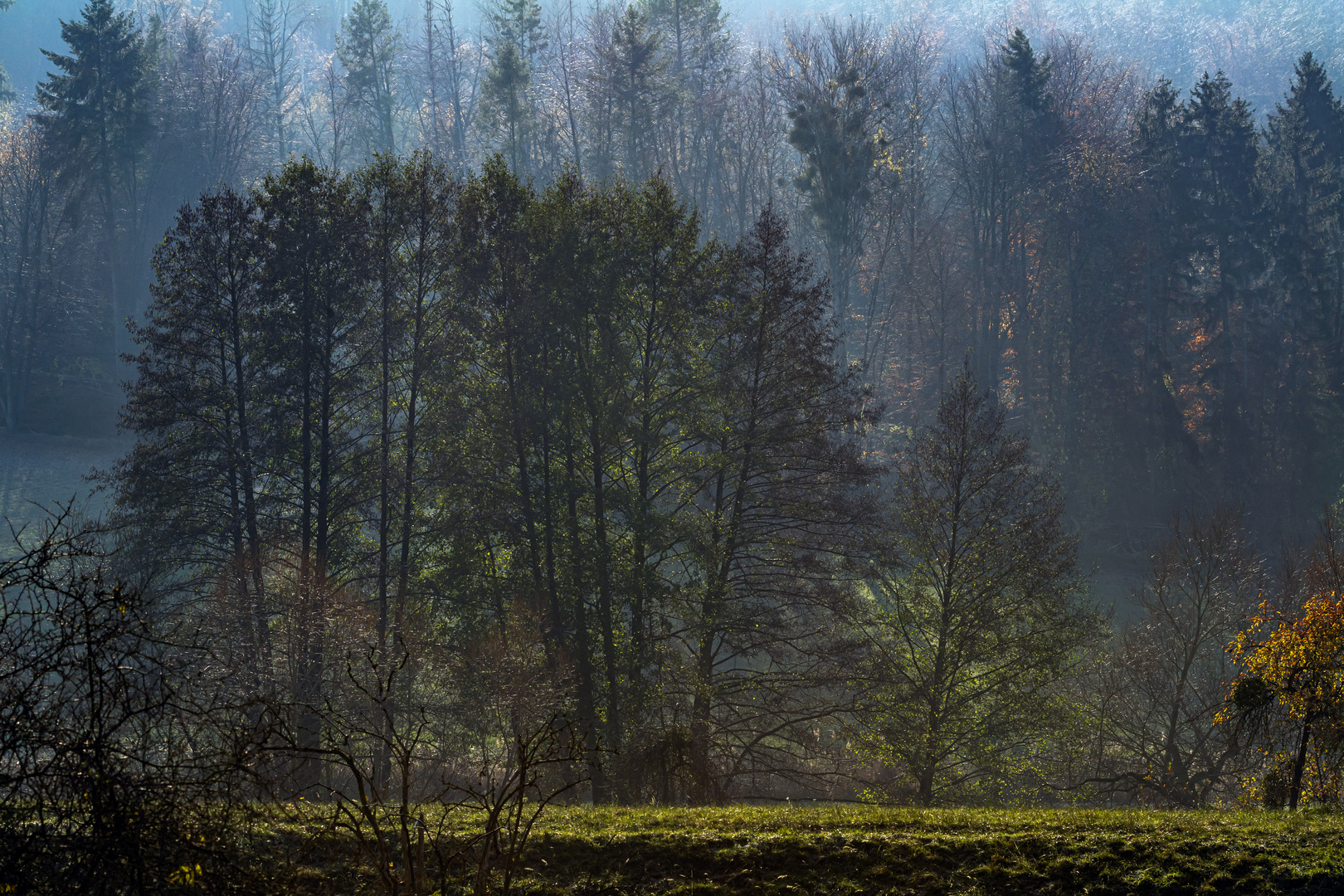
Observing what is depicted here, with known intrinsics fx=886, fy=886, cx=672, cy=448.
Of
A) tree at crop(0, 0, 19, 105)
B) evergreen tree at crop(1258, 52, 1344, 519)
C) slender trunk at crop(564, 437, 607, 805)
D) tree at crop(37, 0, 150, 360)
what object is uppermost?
tree at crop(0, 0, 19, 105)

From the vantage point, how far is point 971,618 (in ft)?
65.7

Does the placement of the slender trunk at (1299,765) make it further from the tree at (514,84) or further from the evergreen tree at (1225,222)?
the tree at (514,84)

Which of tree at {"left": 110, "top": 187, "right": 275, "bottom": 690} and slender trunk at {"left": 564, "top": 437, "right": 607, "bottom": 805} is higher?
tree at {"left": 110, "top": 187, "right": 275, "bottom": 690}

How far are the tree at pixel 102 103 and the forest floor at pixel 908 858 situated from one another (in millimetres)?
44405

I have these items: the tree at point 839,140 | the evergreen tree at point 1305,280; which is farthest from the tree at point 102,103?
the evergreen tree at point 1305,280

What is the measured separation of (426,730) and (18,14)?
341 ft

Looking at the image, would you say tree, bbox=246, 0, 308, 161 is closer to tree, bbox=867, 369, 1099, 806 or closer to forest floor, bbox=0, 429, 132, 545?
forest floor, bbox=0, 429, 132, 545

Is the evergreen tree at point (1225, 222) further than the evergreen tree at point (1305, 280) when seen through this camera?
Yes

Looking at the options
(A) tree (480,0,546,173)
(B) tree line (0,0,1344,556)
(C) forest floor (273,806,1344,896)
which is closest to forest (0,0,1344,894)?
(C) forest floor (273,806,1344,896)

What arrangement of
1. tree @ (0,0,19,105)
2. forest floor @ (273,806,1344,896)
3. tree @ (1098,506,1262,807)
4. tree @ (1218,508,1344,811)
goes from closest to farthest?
forest floor @ (273,806,1344,896) < tree @ (1218,508,1344,811) < tree @ (1098,506,1262,807) < tree @ (0,0,19,105)

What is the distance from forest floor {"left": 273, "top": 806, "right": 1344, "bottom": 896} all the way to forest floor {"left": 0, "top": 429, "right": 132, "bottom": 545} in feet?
105

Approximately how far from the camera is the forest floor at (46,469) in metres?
34.7

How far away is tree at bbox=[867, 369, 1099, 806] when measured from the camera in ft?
64.2

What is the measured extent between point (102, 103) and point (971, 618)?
44.7 m
